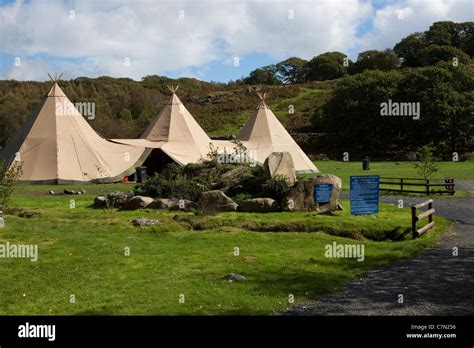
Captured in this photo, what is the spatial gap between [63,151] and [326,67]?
284 feet

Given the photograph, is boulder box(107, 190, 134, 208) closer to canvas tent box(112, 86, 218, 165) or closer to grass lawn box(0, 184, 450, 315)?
grass lawn box(0, 184, 450, 315)

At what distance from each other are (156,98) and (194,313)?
2956 inches

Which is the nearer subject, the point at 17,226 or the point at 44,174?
the point at 17,226

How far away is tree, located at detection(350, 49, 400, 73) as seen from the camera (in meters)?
94.3

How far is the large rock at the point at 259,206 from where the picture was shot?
1798 cm

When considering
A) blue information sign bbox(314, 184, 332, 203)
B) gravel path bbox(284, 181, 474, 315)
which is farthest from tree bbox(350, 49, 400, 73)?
gravel path bbox(284, 181, 474, 315)

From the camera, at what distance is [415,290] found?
8.77m

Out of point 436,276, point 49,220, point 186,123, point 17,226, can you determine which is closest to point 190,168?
point 49,220

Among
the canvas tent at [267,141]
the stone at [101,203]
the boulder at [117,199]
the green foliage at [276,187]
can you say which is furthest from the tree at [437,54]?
the stone at [101,203]

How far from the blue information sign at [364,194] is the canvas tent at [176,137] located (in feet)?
52.2

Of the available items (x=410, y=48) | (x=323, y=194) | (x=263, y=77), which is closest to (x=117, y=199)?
(x=323, y=194)

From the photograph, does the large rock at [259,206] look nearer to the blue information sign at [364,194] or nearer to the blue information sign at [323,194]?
the blue information sign at [323,194]

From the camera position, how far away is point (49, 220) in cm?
1659
